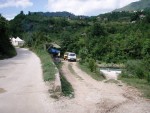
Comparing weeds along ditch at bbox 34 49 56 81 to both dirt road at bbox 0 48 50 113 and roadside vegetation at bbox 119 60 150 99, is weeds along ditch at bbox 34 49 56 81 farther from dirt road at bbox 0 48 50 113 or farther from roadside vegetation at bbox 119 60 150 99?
roadside vegetation at bbox 119 60 150 99

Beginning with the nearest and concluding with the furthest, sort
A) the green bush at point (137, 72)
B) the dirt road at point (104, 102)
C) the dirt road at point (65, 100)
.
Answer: the dirt road at point (65, 100), the dirt road at point (104, 102), the green bush at point (137, 72)

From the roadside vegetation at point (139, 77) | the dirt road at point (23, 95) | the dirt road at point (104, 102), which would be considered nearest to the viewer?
the dirt road at point (23, 95)

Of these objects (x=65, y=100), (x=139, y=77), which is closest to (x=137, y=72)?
(x=139, y=77)

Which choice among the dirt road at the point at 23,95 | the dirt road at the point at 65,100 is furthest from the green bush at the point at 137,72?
the dirt road at the point at 23,95

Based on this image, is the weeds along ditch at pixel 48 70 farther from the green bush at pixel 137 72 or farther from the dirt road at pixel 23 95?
the green bush at pixel 137 72

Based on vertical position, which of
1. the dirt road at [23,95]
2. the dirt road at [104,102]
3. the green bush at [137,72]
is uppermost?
the dirt road at [23,95]

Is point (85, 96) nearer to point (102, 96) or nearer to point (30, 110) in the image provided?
point (102, 96)

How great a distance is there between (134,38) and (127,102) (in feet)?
181

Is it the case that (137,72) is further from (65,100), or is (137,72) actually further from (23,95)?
(23,95)

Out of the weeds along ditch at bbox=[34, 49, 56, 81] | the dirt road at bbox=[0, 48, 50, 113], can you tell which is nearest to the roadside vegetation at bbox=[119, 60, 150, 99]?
the weeds along ditch at bbox=[34, 49, 56, 81]

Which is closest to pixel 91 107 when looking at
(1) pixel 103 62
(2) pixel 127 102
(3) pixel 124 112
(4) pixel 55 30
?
(3) pixel 124 112

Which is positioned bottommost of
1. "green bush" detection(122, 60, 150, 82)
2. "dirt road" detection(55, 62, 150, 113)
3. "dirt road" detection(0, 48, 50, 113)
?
"green bush" detection(122, 60, 150, 82)

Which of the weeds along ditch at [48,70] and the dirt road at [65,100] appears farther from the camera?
the weeds along ditch at [48,70]

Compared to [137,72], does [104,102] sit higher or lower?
higher
